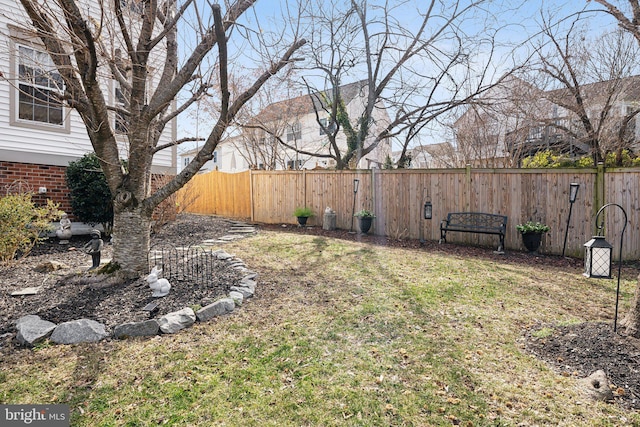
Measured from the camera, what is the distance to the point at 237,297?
3.72m

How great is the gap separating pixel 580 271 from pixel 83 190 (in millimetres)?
9200

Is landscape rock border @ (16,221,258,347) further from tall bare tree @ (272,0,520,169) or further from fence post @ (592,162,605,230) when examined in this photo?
tall bare tree @ (272,0,520,169)

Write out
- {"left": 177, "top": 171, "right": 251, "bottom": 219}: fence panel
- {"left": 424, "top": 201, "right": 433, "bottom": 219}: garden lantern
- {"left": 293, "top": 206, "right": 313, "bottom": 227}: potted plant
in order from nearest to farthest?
{"left": 424, "top": 201, "right": 433, "bottom": 219}: garden lantern → {"left": 293, "top": 206, "right": 313, "bottom": 227}: potted plant → {"left": 177, "top": 171, "right": 251, "bottom": 219}: fence panel

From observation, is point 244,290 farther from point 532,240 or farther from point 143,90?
point 532,240

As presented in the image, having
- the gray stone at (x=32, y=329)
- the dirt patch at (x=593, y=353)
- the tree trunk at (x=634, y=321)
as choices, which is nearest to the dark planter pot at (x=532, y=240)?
the dirt patch at (x=593, y=353)

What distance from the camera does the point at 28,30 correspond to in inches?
115

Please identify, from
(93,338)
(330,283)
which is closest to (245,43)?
(330,283)

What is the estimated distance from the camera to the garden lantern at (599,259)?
100 inches

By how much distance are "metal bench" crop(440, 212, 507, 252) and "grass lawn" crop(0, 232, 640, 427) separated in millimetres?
2821

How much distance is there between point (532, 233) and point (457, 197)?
1.71 m

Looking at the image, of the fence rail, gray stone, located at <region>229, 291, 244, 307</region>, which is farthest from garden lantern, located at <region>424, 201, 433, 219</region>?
gray stone, located at <region>229, 291, 244, 307</region>

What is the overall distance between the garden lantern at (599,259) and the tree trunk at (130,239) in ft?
15.1

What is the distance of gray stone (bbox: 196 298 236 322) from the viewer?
329 cm

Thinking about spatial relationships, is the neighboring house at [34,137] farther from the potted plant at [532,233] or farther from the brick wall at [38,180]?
the potted plant at [532,233]
